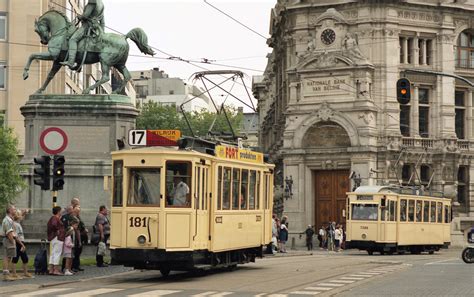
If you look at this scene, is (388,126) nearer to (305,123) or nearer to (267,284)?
(305,123)

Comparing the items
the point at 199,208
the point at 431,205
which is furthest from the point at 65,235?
the point at 431,205

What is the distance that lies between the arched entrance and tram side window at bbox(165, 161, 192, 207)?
127 feet

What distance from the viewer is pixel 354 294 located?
2108cm

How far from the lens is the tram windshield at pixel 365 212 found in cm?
4566

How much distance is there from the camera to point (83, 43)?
3456cm

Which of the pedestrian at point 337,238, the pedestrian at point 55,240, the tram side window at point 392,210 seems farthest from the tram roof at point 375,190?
the pedestrian at point 55,240

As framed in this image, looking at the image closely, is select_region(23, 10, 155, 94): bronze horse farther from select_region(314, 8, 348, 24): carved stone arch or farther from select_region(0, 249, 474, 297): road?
select_region(314, 8, 348, 24): carved stone arch

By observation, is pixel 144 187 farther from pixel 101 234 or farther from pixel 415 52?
pixel 415 52

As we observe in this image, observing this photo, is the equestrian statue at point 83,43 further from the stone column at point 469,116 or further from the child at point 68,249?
the stone column at point 469,116

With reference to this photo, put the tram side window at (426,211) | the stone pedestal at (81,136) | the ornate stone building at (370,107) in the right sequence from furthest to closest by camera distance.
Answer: the ornate stone building at (370,107) → the tram side window at (426,211) → the stone pedestal at (81,136)

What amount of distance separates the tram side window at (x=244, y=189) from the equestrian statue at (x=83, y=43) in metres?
8.94

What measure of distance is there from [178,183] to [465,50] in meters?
46.1

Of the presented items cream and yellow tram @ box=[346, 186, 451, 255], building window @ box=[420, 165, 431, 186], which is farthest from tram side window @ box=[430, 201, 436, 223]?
building window @ box=[420, 165, 431, 186]

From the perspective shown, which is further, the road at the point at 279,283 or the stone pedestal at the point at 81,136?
the stone pedestal at the point at 81,136
